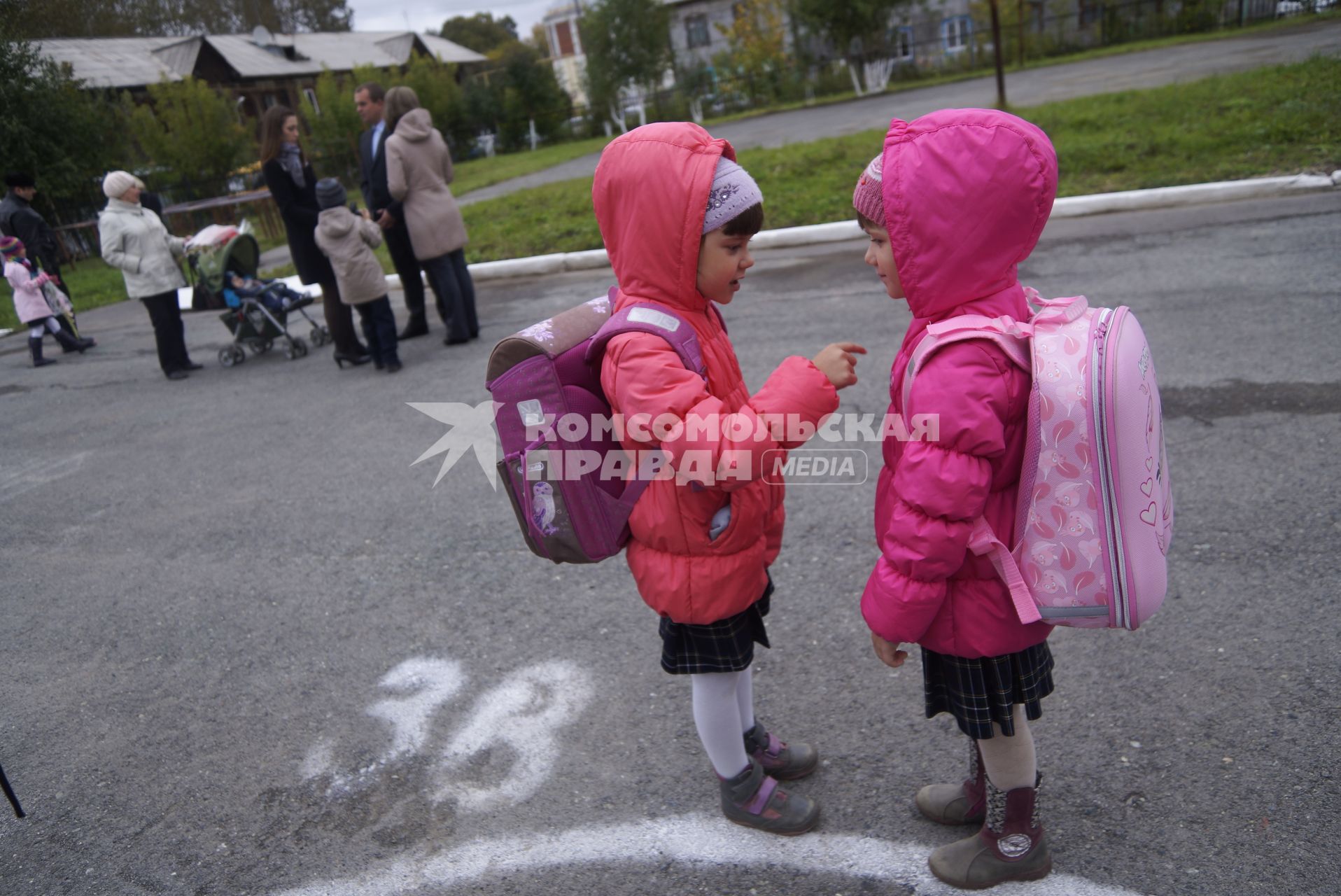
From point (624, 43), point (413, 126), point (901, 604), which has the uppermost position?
point (624, 43)

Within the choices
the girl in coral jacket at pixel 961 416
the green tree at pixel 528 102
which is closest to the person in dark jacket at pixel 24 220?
the girl in coral jacket at pixel 961 416

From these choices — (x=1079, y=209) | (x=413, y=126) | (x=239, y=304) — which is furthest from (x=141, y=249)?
(x=1079, y=209)

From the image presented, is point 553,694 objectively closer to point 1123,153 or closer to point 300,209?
point 300,209

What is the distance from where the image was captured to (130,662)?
369 cm

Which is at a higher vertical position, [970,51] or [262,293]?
[970,51]

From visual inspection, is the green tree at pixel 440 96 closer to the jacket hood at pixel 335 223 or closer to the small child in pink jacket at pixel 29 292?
the small child in pink jacket at pixel 29 292

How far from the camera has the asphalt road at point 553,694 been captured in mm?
2379

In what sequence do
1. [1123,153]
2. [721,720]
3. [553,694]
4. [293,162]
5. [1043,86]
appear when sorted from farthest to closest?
[1043,86], [1123,153], [293,162], [553,694], [721,720]

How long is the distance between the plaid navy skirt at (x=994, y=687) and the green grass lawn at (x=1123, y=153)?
669cm

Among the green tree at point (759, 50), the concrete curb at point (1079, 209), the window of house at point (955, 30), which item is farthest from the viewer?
the window of house at point (955, 30)

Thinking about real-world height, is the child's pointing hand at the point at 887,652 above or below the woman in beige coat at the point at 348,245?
below

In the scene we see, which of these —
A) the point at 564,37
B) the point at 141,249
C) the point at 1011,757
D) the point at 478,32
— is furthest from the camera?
the point at 564,37

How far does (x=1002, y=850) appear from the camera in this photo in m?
2.16

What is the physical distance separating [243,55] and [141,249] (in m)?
38.1
